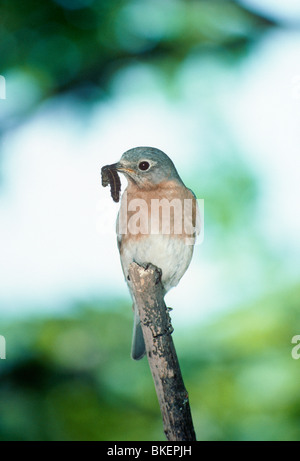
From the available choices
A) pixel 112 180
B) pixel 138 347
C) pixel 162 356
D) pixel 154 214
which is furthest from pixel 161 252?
pixel 162 356

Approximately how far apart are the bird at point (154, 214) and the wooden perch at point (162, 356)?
1.74 ft

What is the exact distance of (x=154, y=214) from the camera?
304cm

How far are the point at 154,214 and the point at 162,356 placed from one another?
941 mm

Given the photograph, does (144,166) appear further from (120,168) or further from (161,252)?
(161,252)

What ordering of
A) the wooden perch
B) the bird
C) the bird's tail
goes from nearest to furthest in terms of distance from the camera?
the wooden perch
the bird
the bird's tail

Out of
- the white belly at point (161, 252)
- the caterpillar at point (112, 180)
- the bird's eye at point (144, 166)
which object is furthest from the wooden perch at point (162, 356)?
the bird's eye at point (144, 166)

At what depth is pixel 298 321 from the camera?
4414mm

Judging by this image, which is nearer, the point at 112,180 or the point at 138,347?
the point at 112,180

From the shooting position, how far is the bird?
120 inches

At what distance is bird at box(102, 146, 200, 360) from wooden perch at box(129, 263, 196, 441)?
531 millimetres

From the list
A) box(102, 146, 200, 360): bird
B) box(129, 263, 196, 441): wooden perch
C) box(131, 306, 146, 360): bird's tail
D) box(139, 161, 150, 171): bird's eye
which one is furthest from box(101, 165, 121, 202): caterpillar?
box(131, 306, 146, 360): bird's tail

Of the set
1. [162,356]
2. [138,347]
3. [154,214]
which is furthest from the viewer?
[138,347]

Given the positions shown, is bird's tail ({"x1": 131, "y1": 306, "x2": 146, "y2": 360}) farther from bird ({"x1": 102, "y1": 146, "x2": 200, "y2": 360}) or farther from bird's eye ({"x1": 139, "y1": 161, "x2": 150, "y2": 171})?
bird's eye ({"x1": 139, "y1": 161, "x2": 150, "y2": 171})
